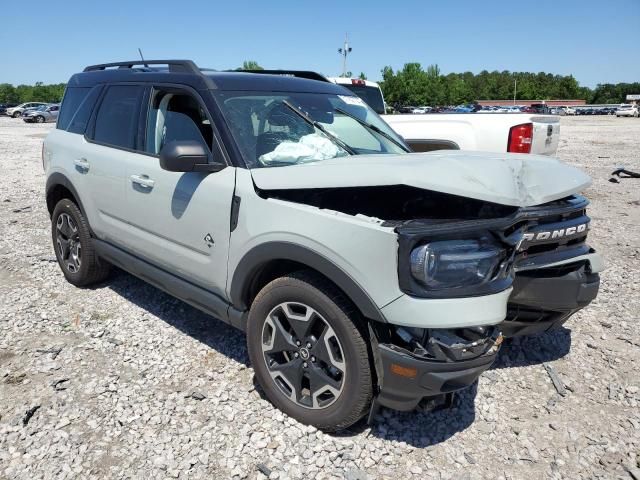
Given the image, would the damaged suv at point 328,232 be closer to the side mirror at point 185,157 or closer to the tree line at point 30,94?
the side mirror at point 185,157

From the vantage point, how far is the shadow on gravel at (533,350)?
348 centimetres

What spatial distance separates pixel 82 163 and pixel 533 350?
12.8 feet

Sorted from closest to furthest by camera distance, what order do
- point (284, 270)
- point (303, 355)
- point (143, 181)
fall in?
point (303, 355)
point (284, 270)
point (143, 181)

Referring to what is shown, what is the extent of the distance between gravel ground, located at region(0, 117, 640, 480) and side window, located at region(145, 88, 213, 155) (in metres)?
1.49

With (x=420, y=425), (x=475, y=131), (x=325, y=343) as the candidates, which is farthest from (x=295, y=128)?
(x=475, y=131)

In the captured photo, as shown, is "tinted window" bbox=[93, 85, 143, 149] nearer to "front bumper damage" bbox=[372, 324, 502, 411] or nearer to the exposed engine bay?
the exposed engine bay

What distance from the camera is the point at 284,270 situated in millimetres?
2773

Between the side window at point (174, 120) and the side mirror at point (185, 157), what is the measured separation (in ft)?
1.06

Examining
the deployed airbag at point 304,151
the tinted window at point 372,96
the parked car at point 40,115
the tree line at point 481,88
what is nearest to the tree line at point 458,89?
the tree line at point 481,88

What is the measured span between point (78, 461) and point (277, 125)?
2224 millimetres

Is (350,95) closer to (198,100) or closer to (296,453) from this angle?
(198,100)

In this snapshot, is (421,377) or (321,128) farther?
(321,128)

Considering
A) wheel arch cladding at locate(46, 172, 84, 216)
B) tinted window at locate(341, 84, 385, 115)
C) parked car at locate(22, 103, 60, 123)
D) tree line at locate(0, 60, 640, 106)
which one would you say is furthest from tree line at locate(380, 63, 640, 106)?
wheel arch cladding at locate(46, 172, 84, 216)

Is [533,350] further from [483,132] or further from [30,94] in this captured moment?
[30,94]
